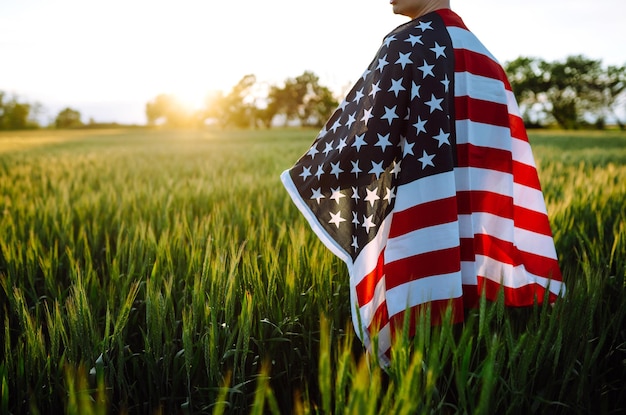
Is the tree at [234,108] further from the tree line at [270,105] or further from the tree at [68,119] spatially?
the tree at [68,119]

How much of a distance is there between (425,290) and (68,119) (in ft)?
221

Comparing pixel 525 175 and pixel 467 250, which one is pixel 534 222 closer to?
pixel 525 175

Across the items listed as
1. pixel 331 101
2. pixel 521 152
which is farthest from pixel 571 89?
pixel 521 152

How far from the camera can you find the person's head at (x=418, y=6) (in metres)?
1.55

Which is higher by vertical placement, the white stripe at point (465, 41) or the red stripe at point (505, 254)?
the white stripe at point (465, 41)

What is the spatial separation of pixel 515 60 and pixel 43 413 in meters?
51.3

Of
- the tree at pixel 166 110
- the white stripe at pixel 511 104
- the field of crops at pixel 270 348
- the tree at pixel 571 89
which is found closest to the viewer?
the field of crops at pixel 270 348

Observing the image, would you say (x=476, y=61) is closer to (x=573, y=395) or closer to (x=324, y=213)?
(x=324, y=213)

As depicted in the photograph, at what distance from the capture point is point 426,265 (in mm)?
1373

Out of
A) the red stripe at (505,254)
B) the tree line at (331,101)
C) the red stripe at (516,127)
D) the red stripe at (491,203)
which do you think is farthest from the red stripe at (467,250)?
the tree line at (331,101)

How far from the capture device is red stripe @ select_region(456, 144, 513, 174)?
1506 millimetres

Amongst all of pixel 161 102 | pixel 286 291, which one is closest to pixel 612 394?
pixel 286 291

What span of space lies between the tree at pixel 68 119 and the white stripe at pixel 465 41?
6352cm

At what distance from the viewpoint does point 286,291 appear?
4.70 ft
